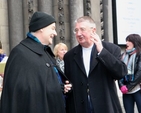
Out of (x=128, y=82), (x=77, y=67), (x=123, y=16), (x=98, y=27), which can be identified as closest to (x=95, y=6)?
(x=98, y=27)

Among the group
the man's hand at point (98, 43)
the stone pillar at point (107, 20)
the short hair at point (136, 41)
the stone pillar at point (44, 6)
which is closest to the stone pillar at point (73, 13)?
the stone pillar at point (44, 6)

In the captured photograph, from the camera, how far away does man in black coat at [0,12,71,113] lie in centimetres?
250

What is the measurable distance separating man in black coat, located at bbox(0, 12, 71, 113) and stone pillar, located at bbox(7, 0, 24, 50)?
4.08 meters

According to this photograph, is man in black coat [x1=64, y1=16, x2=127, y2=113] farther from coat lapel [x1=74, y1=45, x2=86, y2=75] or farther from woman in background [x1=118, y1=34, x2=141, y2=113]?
woman in background [x1=118, y1=34, x2=141, y2=113]

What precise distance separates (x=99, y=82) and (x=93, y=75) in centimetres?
10

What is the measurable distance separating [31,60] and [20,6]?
4615 millimetres

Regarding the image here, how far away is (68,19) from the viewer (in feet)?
24.7

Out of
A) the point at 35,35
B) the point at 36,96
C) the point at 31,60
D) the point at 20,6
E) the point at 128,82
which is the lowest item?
the point at 128,82

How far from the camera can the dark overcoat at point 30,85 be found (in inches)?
98.6

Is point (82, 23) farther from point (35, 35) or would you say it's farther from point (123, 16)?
point (123, 16)

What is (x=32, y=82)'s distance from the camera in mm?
2531

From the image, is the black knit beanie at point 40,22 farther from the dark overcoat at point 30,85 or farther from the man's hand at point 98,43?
A: the man's hand at point 98,43

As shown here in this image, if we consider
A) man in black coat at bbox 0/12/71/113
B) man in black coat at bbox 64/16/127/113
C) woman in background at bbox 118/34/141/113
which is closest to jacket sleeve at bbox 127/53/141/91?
woman in background at bbox 118/34/141/113

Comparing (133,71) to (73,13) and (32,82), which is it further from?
(32,82)
